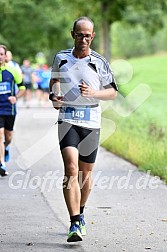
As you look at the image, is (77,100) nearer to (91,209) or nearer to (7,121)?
(91,209)

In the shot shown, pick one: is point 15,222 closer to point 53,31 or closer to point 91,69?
point 91,69

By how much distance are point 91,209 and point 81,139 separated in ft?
7.19

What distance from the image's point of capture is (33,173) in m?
13.2

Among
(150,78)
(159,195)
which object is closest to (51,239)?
(159,195)

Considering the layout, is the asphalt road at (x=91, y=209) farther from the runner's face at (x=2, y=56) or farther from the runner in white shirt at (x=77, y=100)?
the runner's face at (x=2, y=56)

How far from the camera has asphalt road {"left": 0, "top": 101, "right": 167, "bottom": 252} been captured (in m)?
7.80

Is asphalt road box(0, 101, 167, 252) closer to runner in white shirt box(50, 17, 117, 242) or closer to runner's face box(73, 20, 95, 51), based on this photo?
runner in white shirt box(50, 17, 117, 242)

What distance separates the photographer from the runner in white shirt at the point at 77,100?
303 inches

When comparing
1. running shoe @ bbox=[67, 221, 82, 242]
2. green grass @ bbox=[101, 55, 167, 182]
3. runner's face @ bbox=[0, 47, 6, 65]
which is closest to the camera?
running shoe @ bbox=[67, 221, 82, 242]

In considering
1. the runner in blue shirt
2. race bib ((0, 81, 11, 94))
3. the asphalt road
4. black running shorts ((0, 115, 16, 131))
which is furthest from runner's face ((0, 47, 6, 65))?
the asphalt road

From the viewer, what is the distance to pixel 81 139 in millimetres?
7914

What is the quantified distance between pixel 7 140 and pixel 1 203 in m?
3.64

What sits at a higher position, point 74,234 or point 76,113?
point 76,113

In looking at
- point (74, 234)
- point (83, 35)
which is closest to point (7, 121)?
point (83, 35)
